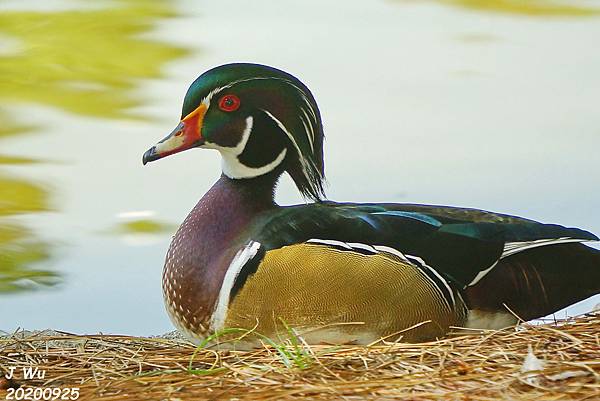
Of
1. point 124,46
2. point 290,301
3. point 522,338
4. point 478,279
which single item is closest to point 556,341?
point 522,338

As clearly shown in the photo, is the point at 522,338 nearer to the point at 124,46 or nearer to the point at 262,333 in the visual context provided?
the point at 262,333

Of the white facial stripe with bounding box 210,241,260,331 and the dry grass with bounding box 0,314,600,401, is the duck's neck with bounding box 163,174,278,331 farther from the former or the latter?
the dry grass with bounding box 0,314,600,401

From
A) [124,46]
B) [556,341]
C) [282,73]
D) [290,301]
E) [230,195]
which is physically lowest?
[556,341]

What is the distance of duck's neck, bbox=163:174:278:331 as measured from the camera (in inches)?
117

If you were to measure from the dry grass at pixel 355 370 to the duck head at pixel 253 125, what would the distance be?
545 mm

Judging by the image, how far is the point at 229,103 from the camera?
3064 millimetres

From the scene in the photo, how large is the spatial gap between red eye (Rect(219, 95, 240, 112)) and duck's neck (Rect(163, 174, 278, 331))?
0.68ft

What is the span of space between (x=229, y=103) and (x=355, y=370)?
0.91 m

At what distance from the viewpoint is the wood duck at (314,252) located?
2881 millimetres

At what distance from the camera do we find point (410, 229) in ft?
9.70

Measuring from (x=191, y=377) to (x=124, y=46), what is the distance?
2939 mm

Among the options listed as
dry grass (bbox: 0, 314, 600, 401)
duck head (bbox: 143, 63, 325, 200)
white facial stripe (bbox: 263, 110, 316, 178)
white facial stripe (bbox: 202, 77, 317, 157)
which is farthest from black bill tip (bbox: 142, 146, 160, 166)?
dry grass (bbox: 0, 314, 600, 401)

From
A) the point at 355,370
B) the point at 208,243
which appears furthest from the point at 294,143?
the point at 355,370

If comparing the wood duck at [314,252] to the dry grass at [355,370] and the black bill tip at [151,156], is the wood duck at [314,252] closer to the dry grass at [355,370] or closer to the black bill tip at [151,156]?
the black bill tip at [151,156]
